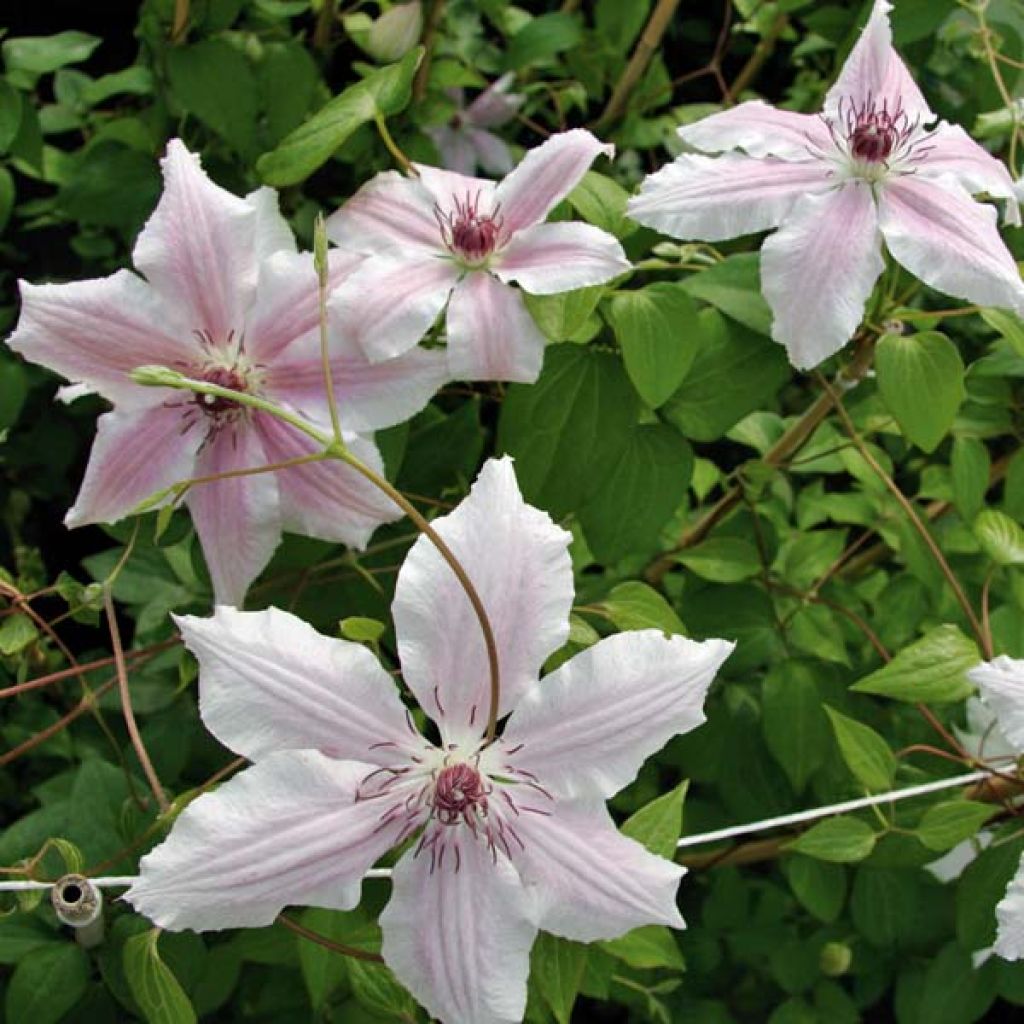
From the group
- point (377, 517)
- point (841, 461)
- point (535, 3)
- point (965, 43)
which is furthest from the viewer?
point (535, 3)

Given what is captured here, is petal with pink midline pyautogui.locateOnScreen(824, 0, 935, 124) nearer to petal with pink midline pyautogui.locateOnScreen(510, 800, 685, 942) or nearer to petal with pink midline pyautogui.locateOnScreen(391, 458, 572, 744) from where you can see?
petal with pink midline pyautogui.locateOnScreen(391, 458, 572, 744)

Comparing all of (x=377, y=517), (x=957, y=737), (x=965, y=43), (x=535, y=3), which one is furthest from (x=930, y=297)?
(x=377, y=517)

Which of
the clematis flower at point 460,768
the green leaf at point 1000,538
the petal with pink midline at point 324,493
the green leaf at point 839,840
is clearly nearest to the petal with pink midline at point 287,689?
the clematis flower at point 460,768

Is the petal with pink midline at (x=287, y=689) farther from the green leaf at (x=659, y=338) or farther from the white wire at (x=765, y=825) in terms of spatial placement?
the green leaf at (x=659, y=338)

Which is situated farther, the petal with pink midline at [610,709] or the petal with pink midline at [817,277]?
the petal with pink midline at [817,277]

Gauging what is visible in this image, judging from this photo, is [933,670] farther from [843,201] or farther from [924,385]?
[843,201]

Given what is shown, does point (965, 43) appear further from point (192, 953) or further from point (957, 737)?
point (192, 953)
